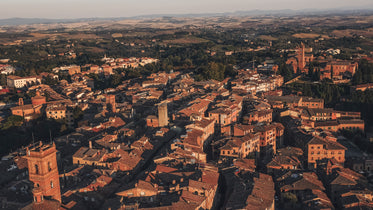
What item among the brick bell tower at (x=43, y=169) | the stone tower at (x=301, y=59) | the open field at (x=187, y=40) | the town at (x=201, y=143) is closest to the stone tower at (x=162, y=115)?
the town at (x=201, y=143)

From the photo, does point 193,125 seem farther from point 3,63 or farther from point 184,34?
point 184,34

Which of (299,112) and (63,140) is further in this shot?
(299,112)

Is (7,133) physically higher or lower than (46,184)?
lower

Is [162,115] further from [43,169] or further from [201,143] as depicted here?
[43,169]

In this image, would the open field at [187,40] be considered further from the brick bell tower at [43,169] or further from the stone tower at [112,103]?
the brick bell tower at [43,169]

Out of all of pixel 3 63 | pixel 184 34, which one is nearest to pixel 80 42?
pixel 184 34

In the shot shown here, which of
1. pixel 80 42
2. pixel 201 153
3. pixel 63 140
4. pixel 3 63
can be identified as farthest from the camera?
pixel 80 42
